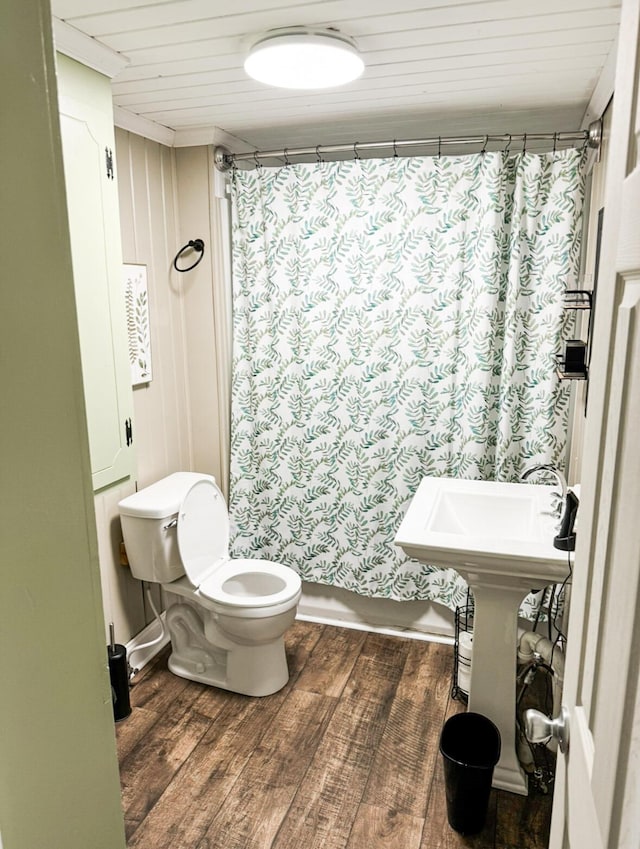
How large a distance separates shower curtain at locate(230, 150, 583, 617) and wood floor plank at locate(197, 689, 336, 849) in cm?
69

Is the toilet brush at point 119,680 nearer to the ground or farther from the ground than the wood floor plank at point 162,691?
farther from the ground

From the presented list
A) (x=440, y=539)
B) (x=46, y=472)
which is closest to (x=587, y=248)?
(x=440, y=539)

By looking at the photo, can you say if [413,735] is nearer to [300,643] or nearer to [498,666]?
[498,666]

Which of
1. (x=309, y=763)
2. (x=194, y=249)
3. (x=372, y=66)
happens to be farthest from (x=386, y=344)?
(x=309, y=763)

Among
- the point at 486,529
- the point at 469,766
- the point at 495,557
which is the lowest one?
the point at 469,766

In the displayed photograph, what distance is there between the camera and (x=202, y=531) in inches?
108

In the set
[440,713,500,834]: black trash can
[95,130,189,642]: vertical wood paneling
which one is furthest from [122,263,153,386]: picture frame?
[440,713,500,834]: black trash can

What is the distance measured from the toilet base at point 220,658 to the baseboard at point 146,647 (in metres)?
0.11

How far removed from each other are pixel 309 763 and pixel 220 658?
68cm

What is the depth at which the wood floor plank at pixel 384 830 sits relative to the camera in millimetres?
1877

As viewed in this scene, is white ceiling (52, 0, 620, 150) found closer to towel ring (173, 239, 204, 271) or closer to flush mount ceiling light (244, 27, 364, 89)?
flush mount ceiling light (244, 27, 364, 89)

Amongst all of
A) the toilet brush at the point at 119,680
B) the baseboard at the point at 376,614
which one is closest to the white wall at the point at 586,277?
the baseboard at the point at 376,614

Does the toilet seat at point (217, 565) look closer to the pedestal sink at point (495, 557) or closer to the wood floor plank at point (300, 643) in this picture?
the wood floor plank at point (300, 643)

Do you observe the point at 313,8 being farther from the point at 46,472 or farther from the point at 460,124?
the point at 46,472
